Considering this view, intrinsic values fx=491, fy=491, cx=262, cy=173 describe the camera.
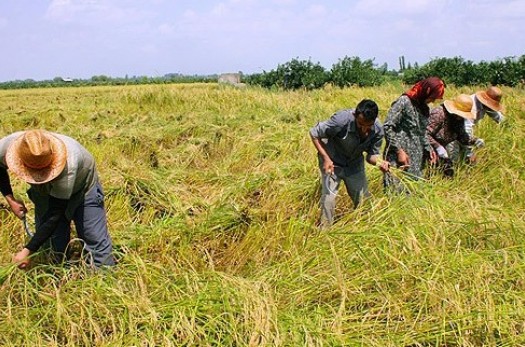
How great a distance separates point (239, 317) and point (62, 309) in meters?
0.86

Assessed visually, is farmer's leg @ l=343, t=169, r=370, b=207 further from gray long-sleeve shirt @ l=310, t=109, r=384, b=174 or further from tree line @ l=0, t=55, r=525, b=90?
tree line @ l=0, t=55, r=525, b=90

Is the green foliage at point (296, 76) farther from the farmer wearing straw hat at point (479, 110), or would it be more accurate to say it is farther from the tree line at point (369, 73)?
the farmer wearing straw hat at point (479, 110)

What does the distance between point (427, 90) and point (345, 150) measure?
771mm

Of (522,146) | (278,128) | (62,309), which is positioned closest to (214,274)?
(62,309)

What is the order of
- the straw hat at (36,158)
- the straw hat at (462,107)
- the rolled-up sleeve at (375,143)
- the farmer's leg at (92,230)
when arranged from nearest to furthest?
the straw hat at (36,158), the farmer's leg at (92,230), the rolled-up sleeve at (375,143), the straw hat at (462,107)

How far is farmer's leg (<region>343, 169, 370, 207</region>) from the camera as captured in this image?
12.1ft

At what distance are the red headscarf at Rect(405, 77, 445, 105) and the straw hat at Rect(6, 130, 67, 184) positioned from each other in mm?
2555

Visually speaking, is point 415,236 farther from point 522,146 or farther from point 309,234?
point 522,146

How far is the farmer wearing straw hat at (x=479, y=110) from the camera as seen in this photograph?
4348mm

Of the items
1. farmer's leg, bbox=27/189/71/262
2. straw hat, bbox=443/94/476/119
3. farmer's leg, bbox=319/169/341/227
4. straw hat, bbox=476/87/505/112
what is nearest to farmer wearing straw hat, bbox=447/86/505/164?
straw hat, bbox=476/87/505/112

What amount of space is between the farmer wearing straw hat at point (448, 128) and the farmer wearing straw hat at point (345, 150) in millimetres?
920

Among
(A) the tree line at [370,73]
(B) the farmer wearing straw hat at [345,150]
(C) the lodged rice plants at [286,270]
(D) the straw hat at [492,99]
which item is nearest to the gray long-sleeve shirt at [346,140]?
(B) the farmer wearing straw hat at [345,150]

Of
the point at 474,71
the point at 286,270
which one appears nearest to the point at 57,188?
the point at 286,270

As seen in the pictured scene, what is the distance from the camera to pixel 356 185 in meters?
3.71
